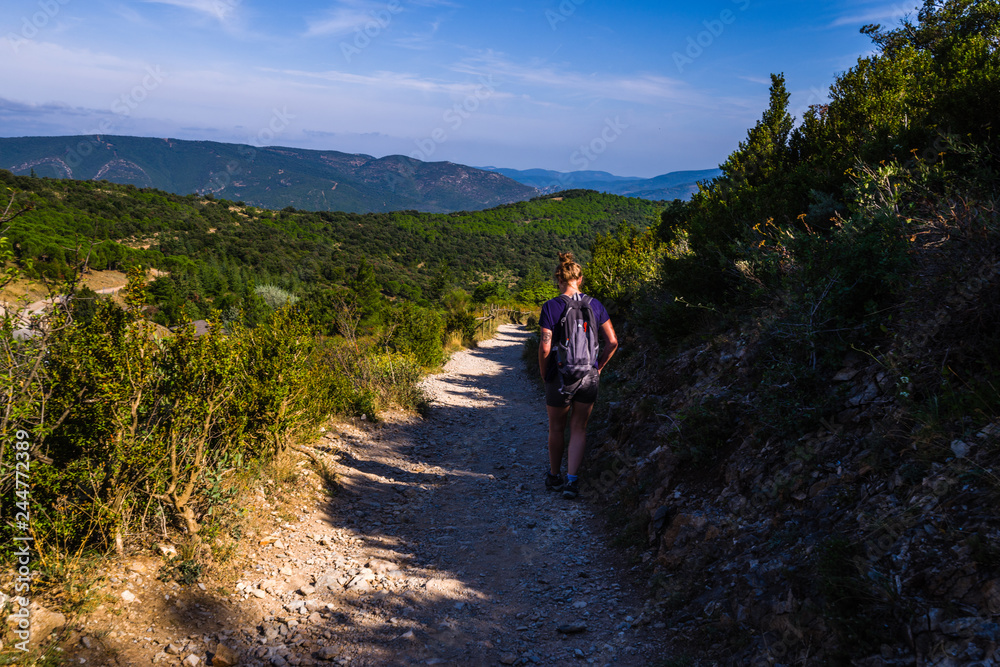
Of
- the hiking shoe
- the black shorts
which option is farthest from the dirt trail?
the black shorts

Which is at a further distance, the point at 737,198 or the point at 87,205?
the point at 87,205

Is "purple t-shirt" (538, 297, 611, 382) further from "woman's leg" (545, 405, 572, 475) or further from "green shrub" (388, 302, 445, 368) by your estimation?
"green shrub" (388, 302, 445, 368)

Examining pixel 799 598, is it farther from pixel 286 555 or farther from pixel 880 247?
pixel 286 555

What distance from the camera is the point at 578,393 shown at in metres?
4.41

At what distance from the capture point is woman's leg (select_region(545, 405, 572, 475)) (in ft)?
14.8

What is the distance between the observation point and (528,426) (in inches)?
295

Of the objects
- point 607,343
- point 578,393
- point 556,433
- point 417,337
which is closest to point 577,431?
point 556,433

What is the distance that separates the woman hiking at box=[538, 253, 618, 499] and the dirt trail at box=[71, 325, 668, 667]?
0.57 meters

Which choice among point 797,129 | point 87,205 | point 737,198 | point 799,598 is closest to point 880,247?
point 799,598

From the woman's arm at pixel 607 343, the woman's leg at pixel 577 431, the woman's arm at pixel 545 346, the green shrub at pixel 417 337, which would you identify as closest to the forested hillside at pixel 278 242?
the woman's arm at pixel 545 346

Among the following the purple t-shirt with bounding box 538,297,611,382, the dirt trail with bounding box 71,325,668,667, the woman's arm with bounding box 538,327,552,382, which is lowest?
the dirt trail with bounding box 71,325,668,667

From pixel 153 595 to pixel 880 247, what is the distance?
514 cm

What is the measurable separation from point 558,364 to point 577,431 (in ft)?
2.28

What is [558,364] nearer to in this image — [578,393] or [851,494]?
[578,393]
